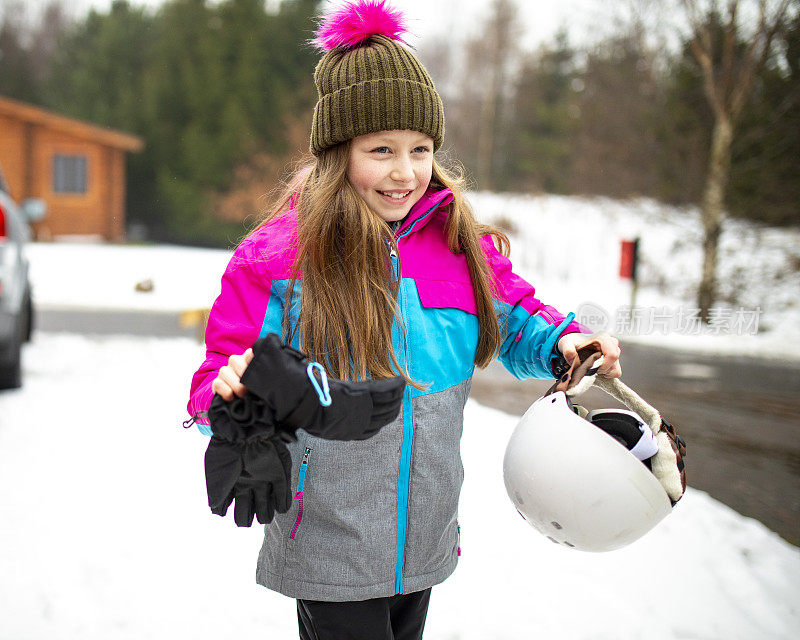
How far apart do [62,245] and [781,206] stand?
17.6 metres

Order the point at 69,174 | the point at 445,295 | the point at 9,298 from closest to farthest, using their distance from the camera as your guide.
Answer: the point at 445,295 < the point at 9,298 < the point at 69,174

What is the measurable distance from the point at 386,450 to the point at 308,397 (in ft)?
1.35

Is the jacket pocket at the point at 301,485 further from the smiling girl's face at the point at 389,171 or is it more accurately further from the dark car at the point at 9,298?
the dark car at the point at 9,298

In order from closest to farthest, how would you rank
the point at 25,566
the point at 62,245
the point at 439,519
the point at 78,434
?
the point at 439,519
the point at 25,566
the point at 78,434
the point at 62,245

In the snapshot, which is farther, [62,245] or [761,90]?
[62,245]

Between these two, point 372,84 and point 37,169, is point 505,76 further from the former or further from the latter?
point 372,84

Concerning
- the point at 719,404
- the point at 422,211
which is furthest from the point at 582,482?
the point at 719,404

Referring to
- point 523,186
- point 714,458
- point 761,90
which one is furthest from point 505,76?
point 714,458

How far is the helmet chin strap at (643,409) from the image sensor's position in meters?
1.57

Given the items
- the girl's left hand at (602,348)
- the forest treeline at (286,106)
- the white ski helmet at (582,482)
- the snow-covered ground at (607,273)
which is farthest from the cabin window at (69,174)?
the white ski helmet at (582,482)

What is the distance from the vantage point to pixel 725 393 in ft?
23.2

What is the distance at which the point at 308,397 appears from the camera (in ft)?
4.19

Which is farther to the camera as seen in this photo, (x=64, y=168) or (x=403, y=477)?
(x=64, y=168)

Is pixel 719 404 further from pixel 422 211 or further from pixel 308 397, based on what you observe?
pixel 308 397
